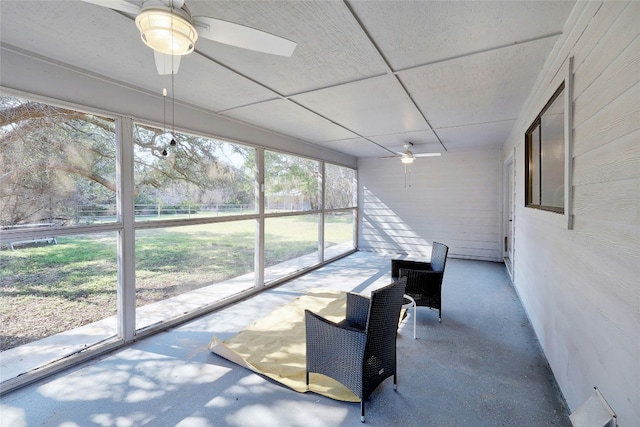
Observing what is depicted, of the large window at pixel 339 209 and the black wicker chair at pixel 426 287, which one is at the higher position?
the large window at pixel 339 209

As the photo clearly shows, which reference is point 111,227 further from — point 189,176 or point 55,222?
point 189,176

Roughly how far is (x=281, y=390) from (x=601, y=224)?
221cm

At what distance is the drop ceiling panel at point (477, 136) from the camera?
4297 millimetres


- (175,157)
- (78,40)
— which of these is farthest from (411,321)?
(78,40)

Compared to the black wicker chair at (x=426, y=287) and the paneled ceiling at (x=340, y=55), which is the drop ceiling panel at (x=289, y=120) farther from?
the black wicker chair at (x=426, y=287)

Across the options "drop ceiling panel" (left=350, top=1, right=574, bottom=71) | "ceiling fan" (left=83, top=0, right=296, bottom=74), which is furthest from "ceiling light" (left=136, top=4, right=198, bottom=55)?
"drop ceiling panel" (left=350, top=1, right=574, bottom=71)

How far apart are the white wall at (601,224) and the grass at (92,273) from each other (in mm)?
3544

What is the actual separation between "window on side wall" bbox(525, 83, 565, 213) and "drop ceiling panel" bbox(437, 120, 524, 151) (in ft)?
3.22

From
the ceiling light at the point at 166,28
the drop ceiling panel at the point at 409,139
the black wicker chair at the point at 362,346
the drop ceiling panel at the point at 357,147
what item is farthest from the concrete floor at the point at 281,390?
the drop ceiling panel at the point at 357,147

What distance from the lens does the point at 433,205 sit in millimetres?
6836

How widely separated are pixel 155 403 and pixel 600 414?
2525 millimetres

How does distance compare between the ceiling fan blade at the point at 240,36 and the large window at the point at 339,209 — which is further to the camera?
the large window at the point at 339,209

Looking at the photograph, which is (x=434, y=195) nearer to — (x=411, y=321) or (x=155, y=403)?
(x=411, y=321)

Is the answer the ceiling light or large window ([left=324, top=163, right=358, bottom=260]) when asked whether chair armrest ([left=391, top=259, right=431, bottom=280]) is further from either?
the ceiling light
